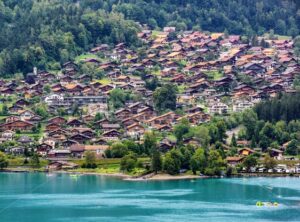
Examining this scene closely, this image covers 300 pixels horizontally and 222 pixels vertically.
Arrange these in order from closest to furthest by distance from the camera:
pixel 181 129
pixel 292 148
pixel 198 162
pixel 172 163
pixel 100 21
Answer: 1. pixel 172 163
2. pixel 198 162
3. pixel 292 148
4. pixel 181 129
5. pixel 100 21

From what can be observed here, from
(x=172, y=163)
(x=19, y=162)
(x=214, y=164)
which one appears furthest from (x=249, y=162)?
(x=19, y=162)

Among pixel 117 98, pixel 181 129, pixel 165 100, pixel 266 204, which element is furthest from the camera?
pixel 117 98

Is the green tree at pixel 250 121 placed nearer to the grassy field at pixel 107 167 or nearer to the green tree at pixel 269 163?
the green tree at pixel 269 163

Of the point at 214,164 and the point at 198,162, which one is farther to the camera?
the point at 214,164

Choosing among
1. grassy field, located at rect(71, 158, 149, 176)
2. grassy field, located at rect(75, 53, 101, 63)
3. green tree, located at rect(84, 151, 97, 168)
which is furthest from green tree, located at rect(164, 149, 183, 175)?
grassy field, located at rect(75, 53, 101, 63)

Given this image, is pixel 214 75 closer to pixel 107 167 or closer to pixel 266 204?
pixel 107 167

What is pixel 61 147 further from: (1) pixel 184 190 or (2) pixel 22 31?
(2) pixel 22 31

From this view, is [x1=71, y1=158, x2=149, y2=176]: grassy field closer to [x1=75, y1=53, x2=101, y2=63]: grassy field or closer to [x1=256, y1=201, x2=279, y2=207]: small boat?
[x1=256, y1=201, x2=279, y2=207]: small boat

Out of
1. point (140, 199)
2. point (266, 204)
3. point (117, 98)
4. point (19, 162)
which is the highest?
point (117, 98)

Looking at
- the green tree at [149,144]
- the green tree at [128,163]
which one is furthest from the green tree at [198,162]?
the green tree at [149,144]
